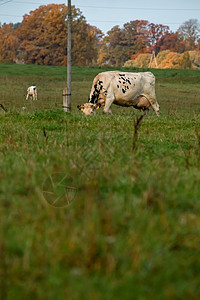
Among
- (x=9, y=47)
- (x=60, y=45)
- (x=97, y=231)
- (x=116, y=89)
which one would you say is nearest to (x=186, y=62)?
(x=60, y=45)

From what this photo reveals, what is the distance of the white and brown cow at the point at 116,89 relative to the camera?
13.7 meters

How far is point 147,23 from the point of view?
103 metres

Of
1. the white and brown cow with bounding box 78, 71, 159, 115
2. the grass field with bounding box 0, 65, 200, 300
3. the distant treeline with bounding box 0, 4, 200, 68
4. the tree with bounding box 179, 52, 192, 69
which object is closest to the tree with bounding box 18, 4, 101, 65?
the distant treeline with bounding box 0, 4, 200, 68

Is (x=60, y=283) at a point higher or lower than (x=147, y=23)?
lower

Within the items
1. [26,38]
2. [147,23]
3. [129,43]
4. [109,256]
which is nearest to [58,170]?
[109,256]

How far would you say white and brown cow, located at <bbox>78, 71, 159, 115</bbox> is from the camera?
44.9 ft

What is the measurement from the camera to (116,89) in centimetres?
1382

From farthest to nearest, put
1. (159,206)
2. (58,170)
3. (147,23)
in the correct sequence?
(147,23) → (58,170) → (159,206)

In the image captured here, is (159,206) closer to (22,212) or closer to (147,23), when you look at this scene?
(22,212)

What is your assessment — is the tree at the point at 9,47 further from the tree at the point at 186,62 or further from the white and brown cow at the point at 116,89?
the white and brown cow at the point at 116,89

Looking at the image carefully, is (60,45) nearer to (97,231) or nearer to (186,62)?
(186,62)

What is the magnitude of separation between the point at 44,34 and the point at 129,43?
3169 centimetres

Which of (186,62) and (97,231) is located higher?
(186,62)

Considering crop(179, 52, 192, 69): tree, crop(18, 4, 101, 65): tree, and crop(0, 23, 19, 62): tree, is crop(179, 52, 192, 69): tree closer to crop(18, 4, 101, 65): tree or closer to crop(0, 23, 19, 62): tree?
crop(18, 4, 101, 65): tree
